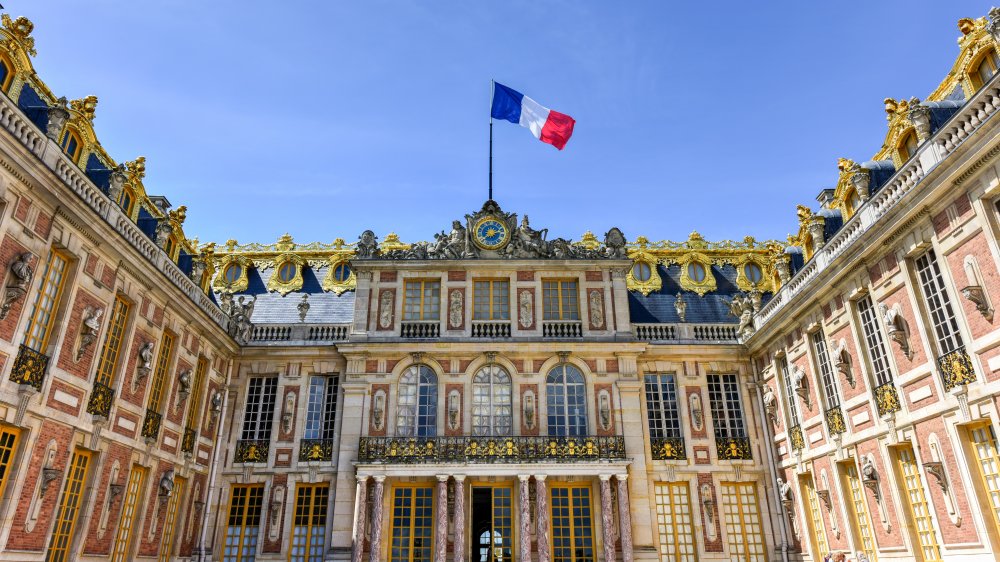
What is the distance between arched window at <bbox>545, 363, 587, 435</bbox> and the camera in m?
21.6

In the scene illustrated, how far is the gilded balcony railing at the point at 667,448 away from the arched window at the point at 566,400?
2.52m

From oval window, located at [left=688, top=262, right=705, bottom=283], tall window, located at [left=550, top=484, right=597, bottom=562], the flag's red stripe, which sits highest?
the flag's red stripe

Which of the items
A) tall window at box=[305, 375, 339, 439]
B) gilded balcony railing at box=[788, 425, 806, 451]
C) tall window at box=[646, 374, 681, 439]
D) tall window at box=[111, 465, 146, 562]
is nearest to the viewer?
tall window at box=[111, 465, 146, 562]

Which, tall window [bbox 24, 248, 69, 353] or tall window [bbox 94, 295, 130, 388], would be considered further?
tall window [bbox 94, 295, 130, 388]

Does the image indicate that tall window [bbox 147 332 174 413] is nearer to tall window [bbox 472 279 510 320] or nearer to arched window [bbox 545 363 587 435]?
tall window [bbox 472 279 510 320]

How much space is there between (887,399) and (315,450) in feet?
54.5

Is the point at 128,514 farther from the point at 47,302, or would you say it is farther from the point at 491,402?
the point at 491,402

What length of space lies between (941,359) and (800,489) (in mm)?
7977

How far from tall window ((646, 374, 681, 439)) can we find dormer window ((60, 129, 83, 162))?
60.3ft

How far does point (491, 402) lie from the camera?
21.8 metres

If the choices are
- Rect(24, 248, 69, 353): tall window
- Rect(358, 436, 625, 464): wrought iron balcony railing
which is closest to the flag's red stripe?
Rect(358, 436, 625, 464): wrought iron balcony railing

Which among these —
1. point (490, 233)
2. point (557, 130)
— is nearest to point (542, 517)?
point (490, 233)

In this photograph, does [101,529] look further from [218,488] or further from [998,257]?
[998,257]

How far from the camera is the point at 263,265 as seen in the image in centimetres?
2714
